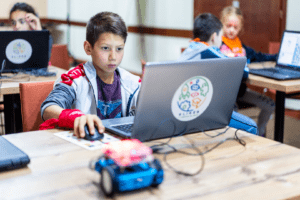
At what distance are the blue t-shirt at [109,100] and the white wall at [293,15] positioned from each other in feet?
9.13

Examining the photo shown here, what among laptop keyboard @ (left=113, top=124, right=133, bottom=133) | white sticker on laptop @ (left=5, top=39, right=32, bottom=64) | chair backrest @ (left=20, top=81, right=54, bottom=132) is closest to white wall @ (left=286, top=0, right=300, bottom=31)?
white sticker on laptop @ (left=5, top=39, right=32, bottom=64)

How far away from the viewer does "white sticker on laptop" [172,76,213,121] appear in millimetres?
1077

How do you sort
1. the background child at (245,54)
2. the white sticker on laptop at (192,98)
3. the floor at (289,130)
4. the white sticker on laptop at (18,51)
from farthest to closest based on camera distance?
the floor at (289,130), the background child at (245,54), the white sticker on laptop at (18,51), the white sticker on laptop at (192,98)

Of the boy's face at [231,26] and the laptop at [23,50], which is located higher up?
the boy's face at [231,26]

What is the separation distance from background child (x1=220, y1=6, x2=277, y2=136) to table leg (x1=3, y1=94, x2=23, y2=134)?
1.64m

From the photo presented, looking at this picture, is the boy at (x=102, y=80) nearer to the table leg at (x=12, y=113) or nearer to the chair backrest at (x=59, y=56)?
the table leg at (x=12, y=113)

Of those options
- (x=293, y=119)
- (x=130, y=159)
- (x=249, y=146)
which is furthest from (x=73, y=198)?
(x=293, y=119)

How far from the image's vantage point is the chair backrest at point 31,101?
1706 mm

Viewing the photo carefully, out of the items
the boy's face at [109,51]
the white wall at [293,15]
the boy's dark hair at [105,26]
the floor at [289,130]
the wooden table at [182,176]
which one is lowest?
the floor at [289,130]

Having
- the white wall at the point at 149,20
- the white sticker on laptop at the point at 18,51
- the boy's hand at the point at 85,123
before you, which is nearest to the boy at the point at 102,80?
the boy's hand at the point at 85,123

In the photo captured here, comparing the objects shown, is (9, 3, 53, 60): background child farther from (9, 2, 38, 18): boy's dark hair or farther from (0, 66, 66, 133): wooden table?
(0, 66, 66, 133): wooden table

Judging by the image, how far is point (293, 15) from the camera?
12.7 feet

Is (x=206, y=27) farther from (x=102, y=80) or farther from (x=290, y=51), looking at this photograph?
(x=102, y=80)

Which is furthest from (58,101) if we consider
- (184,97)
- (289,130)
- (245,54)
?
(289,130)
